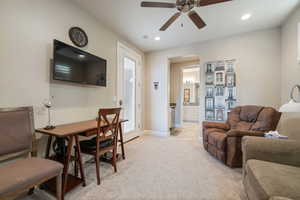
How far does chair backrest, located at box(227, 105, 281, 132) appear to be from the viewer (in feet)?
7.51

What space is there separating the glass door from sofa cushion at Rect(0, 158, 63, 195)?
227cm

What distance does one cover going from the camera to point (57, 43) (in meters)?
1.79

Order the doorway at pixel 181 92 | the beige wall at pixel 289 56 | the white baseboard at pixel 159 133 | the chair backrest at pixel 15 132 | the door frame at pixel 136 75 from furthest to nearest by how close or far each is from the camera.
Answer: the doorway at pixel 181 92 → the white baseboard at pixel 159 133 → the door frame at pixel 136 75 → the beige wall at pixel 289 56 → the chair backrest at pixel 15 132

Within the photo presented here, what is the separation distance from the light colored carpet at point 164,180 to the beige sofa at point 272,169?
525 mm

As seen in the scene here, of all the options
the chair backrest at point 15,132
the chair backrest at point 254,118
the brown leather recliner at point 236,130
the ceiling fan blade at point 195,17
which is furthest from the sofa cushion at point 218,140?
the chair backrest at point 15,132

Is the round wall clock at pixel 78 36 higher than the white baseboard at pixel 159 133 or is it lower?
higher

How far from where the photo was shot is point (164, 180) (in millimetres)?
1845

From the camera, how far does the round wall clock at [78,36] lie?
2.18 metres

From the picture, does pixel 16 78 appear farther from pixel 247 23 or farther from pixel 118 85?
pixel 247 23

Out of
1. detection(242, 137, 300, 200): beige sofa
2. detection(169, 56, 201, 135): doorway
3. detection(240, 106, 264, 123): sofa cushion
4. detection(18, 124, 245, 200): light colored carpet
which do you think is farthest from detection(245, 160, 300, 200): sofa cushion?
detection(169, 56, 201, 135): doorway

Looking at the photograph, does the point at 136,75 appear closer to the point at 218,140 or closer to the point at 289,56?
the point at 218,140

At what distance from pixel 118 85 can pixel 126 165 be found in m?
1.75

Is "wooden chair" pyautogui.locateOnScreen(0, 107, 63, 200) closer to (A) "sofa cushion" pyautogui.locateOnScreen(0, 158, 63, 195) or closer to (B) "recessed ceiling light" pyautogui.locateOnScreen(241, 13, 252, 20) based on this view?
(A) "sofa cushion" pyautogui.locateOnScreen(0, 158, 63, 195)

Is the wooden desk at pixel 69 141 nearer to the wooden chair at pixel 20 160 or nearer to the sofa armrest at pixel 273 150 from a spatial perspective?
the wooden chair at pixel 20 160
